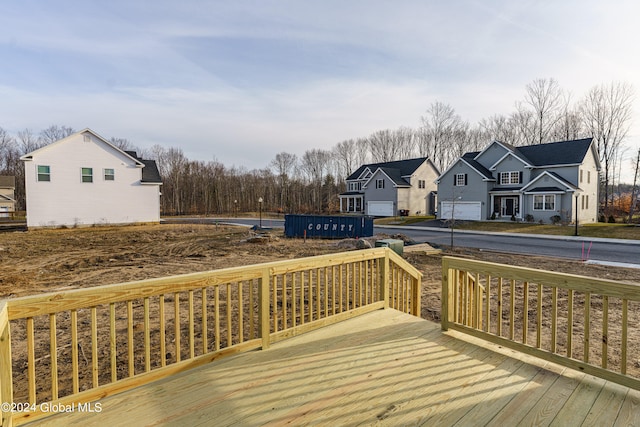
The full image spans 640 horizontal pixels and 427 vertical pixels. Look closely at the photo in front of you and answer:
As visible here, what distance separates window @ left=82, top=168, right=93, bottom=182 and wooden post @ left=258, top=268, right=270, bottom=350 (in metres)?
26.9

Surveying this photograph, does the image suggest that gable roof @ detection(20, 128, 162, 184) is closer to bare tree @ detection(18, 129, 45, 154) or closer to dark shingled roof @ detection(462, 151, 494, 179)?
dark shingled roof @ detection(462, 151, 494, 179)

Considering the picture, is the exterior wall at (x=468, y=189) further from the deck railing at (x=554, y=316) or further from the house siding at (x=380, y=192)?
the deck railing at (x=554, y=316)

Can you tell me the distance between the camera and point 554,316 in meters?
3.09

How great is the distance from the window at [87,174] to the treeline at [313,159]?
28.1m

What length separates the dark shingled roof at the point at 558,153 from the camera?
2706 cm

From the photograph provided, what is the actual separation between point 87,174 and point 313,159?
136 feet

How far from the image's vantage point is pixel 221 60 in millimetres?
15617

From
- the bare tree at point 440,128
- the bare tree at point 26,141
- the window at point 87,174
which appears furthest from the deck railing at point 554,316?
the bare tree at point 26,141

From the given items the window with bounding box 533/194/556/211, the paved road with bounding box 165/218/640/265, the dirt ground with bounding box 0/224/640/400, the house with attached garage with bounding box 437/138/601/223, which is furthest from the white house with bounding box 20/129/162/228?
the window with bounding box 533/194/556/211

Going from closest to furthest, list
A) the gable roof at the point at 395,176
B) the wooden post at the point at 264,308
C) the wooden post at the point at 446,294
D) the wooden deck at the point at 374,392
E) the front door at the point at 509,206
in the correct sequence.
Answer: the wooden deck at the point at 374,392, the wooden post at the point at 264,308, the wooden post at the point at 446,294, the front door at the point at 509,206, the gable roof at the point at 395,176

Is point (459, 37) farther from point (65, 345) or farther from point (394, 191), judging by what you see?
point (394, 191)

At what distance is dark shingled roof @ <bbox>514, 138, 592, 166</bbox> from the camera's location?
27.1 metres

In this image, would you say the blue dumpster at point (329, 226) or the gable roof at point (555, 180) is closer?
the blue dumpster at point (329, 226)

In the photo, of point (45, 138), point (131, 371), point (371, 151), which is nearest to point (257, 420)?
point (131, 371)
